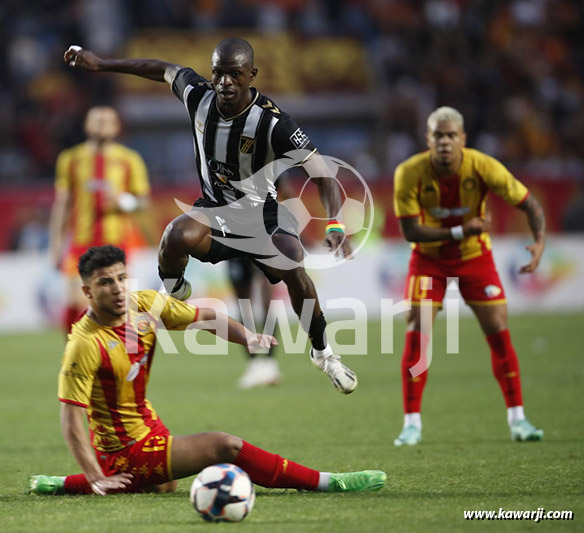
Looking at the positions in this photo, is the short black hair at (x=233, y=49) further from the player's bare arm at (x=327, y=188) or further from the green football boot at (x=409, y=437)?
the green football boot at (x=409, y=437)

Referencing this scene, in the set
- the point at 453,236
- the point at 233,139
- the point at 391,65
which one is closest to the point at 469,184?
the point at 453,236

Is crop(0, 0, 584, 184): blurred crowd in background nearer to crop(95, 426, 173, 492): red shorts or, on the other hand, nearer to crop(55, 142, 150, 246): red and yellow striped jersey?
crop(55, 142, 150, 246): red and yellow striped jersey

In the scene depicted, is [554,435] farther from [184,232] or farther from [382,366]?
[382,366]

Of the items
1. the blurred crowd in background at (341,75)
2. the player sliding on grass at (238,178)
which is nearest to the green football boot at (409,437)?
the player sliding on grass at (238,178)

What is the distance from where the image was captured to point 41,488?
505 centimetres

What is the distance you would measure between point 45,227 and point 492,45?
9.92 m

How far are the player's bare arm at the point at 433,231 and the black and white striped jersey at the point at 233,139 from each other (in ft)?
3.80

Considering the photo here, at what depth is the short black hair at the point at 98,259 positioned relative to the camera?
4.80 meters

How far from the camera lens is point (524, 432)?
6.61 m

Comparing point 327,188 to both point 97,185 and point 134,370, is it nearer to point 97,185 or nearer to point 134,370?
point 134,370

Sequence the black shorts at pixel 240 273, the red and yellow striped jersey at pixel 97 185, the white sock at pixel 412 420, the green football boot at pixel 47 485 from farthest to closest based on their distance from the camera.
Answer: the black shorts at pixel 240 273, the red and yellow striped jersey at pixel 97 185, the white sock at pixel 412 420, the green football boot at pixel 47 485

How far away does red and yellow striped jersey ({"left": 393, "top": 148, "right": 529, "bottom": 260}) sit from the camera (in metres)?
6.71

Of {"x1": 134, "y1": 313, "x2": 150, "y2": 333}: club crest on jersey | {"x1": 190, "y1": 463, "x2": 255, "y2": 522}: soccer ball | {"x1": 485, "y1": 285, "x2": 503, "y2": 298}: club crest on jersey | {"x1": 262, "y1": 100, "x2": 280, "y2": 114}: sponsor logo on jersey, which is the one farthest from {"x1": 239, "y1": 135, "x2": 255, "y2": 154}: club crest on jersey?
{"x1": 485, "y1": 285, "x2": 503, "y2": 298}: club crest on jersey

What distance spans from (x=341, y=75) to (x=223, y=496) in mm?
16960
